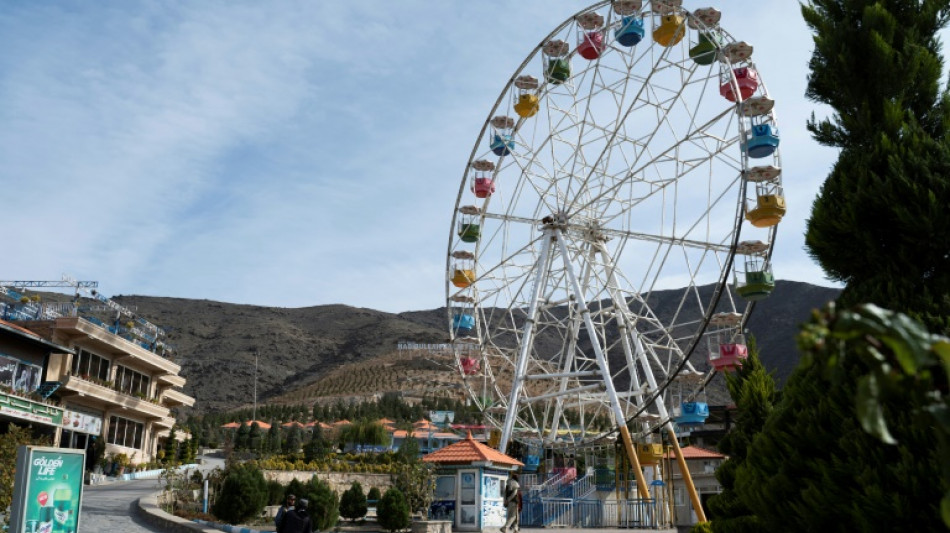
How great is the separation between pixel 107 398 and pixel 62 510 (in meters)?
33.3

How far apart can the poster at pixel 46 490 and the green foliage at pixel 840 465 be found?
337 inches

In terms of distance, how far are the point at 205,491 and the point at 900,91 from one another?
71.9 feet

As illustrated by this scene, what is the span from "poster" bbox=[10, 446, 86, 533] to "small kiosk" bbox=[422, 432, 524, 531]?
37.8 ft

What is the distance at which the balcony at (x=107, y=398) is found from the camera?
37.6m

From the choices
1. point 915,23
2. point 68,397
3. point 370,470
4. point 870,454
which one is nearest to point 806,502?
point 870,454

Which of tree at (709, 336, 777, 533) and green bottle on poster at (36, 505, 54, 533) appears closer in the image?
green bottle on poster at (36, 505, 54, 533)

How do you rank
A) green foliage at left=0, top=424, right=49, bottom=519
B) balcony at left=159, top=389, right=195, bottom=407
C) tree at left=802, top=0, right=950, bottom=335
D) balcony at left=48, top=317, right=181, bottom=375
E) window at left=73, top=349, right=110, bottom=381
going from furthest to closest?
balcony at left=159, top=389, right=195, bottom=407
window at left=73, top=349, right=110, bottom=381
balcony at left=48, top=317, right=181, bottom=375
green foliage at left=0, top=424, right=49, bottom=519
tree at left=802, top=0, right=950, bottom=335

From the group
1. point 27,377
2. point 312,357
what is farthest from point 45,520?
point 312,357

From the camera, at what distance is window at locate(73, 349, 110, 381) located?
39719 millimetres

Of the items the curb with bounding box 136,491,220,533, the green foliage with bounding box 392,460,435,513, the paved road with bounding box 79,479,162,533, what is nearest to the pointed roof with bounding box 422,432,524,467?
the green foliage with bounding box 392,460,435,513

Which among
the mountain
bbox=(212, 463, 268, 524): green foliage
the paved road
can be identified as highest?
the mountain

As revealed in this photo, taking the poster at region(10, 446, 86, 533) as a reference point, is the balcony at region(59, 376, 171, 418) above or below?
above

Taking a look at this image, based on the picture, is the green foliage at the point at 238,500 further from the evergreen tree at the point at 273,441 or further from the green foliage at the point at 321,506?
the evergreen tree at the point at 273,441

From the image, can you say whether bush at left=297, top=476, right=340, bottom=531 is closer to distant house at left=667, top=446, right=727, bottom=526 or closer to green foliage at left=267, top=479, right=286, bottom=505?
green foliage at left=267, top=479, right=286, bottom=505
